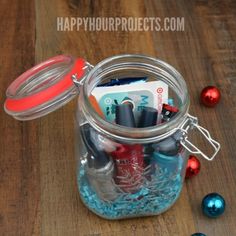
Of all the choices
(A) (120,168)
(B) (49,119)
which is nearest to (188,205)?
(A) (120,168)

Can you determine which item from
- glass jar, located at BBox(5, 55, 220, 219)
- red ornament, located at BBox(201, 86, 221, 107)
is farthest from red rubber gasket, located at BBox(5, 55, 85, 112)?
red ornament, located at BBox(201, 86, 221, 107)

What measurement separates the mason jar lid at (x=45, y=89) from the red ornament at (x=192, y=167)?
183mm

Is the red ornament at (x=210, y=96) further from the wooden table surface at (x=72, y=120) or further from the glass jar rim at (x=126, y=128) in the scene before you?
the glass jar rim at (x=126, y=128)

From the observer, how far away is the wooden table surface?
Result: 0.69m

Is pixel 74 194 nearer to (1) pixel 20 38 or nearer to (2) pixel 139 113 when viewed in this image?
(2) pixel 139 113

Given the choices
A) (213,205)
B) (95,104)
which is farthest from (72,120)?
(213,205)

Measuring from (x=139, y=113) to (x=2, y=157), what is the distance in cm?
21

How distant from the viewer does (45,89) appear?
65cm

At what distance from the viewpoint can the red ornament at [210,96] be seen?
0.80 m

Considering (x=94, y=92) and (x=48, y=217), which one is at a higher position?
(x=94, y=92)

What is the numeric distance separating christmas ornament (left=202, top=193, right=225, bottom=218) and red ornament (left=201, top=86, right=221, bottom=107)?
0.53ft

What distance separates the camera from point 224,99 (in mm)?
833

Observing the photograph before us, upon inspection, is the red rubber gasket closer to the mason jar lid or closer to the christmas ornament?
the mason jar lid

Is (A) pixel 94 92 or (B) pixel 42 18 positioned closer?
(A) pixel 94 92
